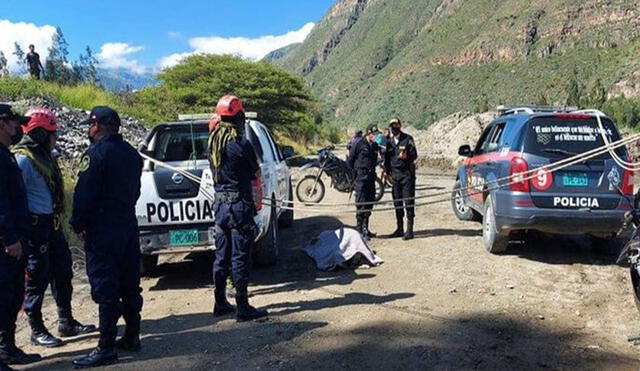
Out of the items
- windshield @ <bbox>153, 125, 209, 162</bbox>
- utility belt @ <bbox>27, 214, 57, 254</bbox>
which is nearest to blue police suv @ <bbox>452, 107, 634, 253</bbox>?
windshield @ <bbox>153, 125, 209, 162</bbox>

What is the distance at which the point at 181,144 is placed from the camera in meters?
7.59

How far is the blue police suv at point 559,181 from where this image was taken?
21.3ft

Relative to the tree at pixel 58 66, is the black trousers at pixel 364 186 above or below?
below

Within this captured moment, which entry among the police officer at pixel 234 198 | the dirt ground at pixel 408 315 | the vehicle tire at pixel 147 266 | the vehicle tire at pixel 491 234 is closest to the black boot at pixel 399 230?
the dirt ground at pixel 408 315

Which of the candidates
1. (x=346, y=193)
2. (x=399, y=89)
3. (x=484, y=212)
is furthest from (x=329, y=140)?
(x=399, y=89)

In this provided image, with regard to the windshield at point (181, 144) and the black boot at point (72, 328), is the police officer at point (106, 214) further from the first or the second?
the windshield at point (181, 144)

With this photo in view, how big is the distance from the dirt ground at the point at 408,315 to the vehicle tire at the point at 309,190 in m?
5.19

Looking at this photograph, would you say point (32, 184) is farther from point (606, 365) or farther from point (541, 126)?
point (541, 126)

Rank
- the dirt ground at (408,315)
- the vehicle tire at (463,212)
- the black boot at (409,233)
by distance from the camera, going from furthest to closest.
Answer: the vehicle tire at (463,212) < the black boot at (409,233) < the dirt ground at (408,315)

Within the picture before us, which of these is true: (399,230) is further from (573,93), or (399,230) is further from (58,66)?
(573,93)

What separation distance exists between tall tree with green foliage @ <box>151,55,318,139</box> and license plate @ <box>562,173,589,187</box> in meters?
19.7

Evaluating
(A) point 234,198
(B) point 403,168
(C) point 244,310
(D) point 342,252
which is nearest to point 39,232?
(A) point 234,198

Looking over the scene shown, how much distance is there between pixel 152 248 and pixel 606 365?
4.54 meters

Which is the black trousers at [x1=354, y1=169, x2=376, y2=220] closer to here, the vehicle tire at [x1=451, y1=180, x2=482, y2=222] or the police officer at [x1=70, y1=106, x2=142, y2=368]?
the vehicle tire at [x1=451, y1=180, x2=482, y2=222]
